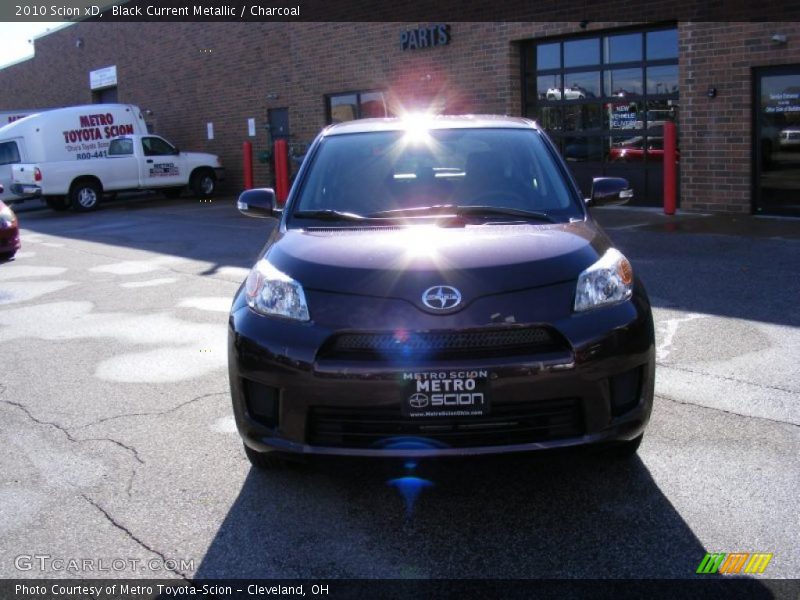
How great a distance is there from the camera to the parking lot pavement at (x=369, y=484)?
A: 3.37 m

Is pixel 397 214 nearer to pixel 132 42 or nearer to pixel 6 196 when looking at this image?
pixel 6 196

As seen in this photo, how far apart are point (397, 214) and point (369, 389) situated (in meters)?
1.31

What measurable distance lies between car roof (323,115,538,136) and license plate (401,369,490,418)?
2179 millimetres

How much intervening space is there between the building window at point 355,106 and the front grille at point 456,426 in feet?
52.2

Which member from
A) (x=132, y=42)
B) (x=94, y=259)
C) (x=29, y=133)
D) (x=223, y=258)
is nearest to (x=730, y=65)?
(x=223, y=258)

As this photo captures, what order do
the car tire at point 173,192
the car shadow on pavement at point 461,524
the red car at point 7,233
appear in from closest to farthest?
the car shadow on pavement at point 461,524 < the red car at point 7,233 < the car tire at point 173,192

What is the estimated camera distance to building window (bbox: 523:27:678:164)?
47.8 ft

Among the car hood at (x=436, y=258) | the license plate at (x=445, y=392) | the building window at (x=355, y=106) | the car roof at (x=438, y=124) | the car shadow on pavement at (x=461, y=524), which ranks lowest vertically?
the car shadow on pavement at (x=461, y=524)

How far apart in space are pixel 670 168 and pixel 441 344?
1095cm

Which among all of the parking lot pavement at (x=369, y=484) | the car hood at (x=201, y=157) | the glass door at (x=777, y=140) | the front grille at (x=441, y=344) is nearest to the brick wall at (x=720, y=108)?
the glass door at (x=777, y=140)

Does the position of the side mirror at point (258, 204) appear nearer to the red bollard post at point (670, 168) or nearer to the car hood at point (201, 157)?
the red bollard post at point (670, 168)

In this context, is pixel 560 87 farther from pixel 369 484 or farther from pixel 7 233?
pixel 369 484

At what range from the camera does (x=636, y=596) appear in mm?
3031

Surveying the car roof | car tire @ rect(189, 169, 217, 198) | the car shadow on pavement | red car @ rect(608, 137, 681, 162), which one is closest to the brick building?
red car @ rect(608, 137, 681, 162)
